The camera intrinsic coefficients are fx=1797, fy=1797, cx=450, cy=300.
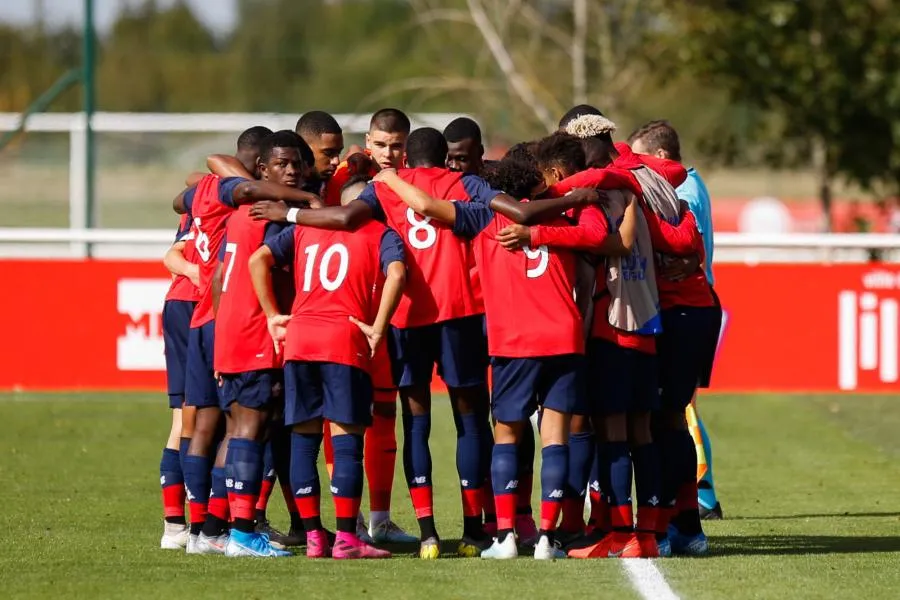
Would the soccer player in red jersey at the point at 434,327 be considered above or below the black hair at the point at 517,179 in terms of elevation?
below

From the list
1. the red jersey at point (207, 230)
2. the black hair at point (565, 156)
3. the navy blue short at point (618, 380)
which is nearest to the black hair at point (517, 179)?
the black hair at point (565, 156)

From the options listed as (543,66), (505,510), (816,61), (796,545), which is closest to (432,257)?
(505,510)

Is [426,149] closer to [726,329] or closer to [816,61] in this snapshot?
[726,329]

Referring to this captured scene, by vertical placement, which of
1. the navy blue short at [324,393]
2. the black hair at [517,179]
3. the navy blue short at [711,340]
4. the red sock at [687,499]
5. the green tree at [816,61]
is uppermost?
the green tree at [816,61]

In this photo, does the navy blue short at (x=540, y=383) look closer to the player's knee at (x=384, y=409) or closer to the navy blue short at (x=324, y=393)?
the navy blue short at (x=324, y=393)

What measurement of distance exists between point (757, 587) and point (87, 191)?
43.7 ft

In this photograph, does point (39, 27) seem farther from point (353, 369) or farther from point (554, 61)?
point (353, 369)

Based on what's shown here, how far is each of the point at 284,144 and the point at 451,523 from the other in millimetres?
2684

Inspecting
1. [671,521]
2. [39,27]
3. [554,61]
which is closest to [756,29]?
[554,61]

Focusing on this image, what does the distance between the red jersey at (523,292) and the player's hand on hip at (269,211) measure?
84 centimetres

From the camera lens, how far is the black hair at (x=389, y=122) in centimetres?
957

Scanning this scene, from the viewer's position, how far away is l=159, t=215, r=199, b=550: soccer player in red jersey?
934 centimetres

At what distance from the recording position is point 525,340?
28.2ft

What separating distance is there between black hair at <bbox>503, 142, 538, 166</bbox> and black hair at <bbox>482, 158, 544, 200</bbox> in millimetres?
130
